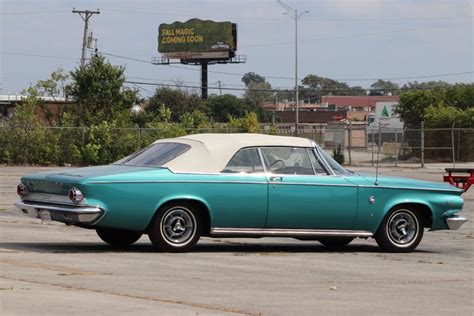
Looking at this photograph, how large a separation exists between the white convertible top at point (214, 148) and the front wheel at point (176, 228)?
1.63ft

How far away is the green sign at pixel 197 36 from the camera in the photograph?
4104 inches

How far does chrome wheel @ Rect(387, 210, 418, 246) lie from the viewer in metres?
12.8

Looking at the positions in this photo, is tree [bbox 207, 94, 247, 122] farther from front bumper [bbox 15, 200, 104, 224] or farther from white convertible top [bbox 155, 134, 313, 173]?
front bumper [bbox 15, 200, 104, 224]

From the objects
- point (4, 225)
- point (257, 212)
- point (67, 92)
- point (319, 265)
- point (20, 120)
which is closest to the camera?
point (319, 265)

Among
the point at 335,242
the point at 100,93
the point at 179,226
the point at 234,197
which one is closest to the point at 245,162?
the point at 234,197

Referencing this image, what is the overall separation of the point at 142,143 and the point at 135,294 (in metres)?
40.8

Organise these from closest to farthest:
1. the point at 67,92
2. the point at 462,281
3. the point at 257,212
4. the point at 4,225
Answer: the point at 462,281, the point at 257,212, the point at 4,225, the point at 67,92

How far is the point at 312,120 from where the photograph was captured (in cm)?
12738

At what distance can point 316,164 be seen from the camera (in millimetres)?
12453

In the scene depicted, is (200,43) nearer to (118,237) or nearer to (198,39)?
(198,39)

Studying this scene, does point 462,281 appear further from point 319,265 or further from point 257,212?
Result: point 257,212

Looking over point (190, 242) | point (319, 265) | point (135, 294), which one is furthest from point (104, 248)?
point (135, 294)

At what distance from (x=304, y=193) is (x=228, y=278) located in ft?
8.79

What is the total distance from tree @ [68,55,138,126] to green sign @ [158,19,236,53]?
5012 centimetres
